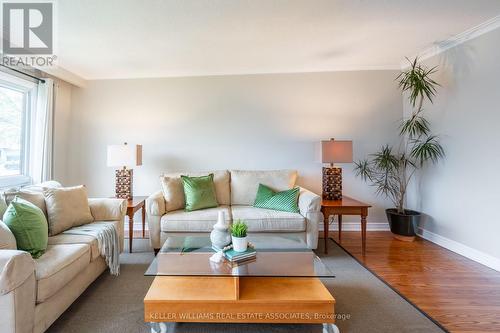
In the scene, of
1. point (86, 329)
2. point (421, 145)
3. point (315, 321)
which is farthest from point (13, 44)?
point (421, 145)

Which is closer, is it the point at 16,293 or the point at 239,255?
the point at 16,293

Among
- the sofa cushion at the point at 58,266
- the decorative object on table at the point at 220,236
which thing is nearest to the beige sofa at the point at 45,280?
the sofa cushion at the point at 58,266

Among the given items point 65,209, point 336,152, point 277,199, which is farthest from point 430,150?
point 65,209

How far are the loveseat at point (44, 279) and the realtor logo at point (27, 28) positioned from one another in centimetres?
178

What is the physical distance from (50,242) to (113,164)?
4.05 ft

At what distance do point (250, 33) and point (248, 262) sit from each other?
2248mm

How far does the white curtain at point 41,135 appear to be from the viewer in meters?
2.90

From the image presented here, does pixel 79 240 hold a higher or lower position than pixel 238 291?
higher

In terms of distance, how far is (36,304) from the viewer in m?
1.32

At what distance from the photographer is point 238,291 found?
136cm

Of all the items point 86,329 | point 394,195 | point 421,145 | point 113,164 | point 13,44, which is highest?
point 13,44

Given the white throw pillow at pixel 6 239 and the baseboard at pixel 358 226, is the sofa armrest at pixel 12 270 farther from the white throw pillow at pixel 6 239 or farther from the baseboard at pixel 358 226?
the baseboard at pixel 358 226

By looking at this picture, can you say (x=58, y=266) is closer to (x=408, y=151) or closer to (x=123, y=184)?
(x=123, y=184)

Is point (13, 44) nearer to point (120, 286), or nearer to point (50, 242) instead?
point (50, 242)
